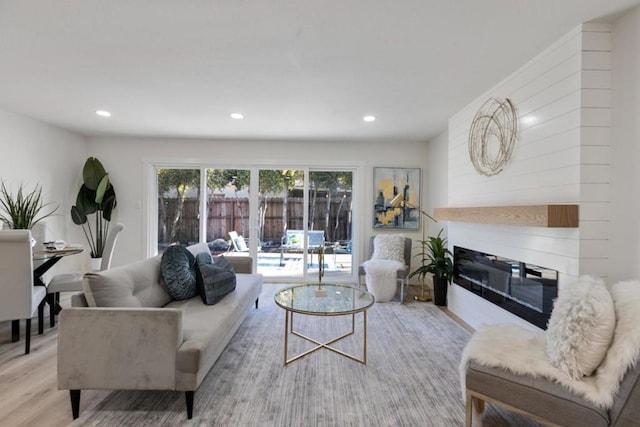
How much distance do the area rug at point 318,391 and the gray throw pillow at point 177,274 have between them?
62cm

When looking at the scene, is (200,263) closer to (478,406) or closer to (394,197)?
(478,406)

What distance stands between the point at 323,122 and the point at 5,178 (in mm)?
3890

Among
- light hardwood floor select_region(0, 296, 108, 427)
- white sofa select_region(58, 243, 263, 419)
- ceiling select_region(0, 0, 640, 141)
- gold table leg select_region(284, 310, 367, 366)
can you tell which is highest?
ceiling select_region(0, 0, 640, 141)

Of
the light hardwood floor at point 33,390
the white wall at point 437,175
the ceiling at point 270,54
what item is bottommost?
the light hardwood floor at point 33,390

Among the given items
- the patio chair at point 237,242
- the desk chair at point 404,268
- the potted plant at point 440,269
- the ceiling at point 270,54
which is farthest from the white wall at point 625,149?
the patio chair at point 237,242

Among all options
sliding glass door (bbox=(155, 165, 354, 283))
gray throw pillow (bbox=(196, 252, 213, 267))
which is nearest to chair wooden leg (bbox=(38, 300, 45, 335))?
→ gray throw pillow (bbox=(196, 252, 213, 267))

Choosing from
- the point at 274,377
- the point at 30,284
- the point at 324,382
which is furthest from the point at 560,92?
the point at 30,284

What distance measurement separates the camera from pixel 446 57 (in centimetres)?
229

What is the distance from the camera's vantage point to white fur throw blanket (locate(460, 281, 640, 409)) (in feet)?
4.40

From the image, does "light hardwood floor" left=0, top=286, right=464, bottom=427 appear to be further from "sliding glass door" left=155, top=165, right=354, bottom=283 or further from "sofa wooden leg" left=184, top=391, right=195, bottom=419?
"sliding glass door" left=155, top=165, right=354, bottom=283

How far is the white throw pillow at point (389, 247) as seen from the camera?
14.5ft

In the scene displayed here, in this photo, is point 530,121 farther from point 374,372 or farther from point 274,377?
point 274,377

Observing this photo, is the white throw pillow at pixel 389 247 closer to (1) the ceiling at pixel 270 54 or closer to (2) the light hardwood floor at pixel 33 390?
(1) the ceiling at pixel 270 54

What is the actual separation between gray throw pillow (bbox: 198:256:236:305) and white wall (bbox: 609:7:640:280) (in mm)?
2786
